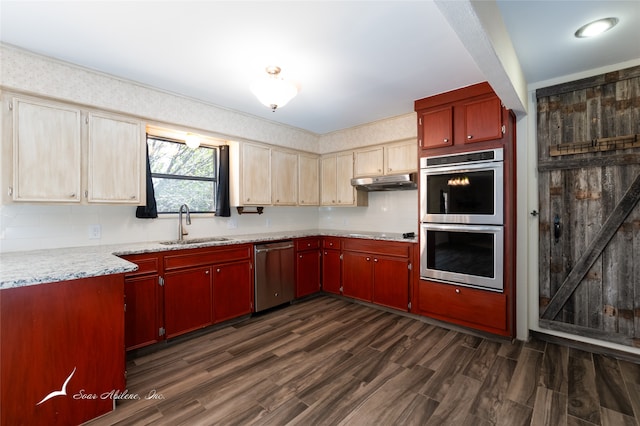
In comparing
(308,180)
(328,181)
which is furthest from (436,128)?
(308,180)

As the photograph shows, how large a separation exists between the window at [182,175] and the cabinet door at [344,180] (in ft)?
5.97

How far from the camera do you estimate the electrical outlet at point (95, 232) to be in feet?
8.85

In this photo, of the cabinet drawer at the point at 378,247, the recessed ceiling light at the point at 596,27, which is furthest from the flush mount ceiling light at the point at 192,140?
the recessed ceiling light at the point at 596,27

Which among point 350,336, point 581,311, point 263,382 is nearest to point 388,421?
point 263,382

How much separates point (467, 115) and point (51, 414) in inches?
158

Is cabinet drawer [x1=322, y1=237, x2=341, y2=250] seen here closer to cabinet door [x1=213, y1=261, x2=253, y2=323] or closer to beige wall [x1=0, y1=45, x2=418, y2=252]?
beige wall [x1=0, y1=45, x2=418, y2=252]

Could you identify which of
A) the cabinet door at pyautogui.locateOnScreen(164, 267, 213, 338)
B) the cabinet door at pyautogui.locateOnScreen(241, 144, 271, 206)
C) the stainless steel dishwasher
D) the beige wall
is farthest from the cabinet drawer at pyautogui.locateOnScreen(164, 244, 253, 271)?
the cabinet door at pyautogui.locateOnScreen(241, 144, 271, 206)

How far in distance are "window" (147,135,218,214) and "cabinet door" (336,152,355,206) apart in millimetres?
1820

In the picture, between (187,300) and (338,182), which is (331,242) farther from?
(187,300)

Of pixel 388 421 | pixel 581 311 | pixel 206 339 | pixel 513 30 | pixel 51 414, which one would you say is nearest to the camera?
pixel 51 414

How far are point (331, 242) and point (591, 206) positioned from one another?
288cm

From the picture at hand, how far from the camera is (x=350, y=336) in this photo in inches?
115

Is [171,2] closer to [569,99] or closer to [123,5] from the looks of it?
[123,5]

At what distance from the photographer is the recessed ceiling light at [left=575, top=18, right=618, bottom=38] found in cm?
189
